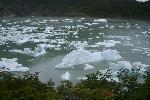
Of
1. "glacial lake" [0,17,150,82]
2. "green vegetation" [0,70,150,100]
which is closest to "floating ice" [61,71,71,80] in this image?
"glacial lake" [0,17,150,82]

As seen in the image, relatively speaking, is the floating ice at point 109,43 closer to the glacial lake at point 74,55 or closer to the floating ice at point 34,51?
the glacial lake at point 74,55

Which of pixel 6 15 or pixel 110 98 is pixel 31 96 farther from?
pixel 6 15

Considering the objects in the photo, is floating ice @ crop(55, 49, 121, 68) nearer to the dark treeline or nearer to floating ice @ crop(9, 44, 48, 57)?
floating ice @ crop(9, 44, 48, 57)

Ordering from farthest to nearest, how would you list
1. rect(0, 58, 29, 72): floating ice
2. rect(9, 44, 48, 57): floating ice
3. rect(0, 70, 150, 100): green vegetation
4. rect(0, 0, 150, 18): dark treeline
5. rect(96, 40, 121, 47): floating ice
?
rect(0, 0, 150, 18): dark treeline
rect(96, 40, 121, 47): floating ice
rect(9, 44, 48, 57): floating ice
rect(0, 58, 29, 72): floating ice
rect(0, 70, 150, 100): green vegetation

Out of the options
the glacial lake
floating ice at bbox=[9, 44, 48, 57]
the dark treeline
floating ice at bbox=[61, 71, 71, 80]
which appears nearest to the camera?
floating ice at bbox=[61, 71, 71, 80]

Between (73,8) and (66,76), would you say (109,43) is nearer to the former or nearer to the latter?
(66,76)

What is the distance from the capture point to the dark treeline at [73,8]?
43088 mm

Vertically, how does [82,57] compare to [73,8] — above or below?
above

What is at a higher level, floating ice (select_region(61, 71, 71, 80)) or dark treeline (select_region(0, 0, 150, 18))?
floating ice (select_region(61, 71, 71, 80))

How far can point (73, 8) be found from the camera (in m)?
46.4

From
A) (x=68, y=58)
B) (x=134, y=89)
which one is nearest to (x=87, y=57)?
(x=68, y=58)

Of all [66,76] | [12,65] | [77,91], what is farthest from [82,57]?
Answer: [77,91]

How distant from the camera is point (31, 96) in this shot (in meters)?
4.97

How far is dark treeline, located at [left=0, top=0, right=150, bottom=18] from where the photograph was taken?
4309 centimetres
